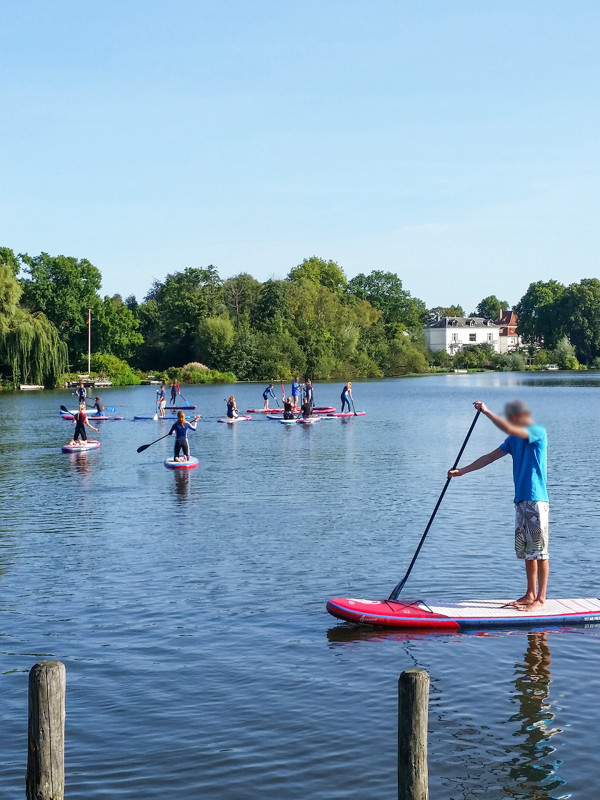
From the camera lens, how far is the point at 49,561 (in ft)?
55.8

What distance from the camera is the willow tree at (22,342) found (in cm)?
8056

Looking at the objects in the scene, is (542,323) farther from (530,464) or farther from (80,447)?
(530,464)

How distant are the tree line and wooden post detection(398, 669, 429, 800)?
77.4m

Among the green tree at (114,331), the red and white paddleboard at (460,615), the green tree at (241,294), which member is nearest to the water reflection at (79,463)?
the red and white paddleboard at (460,615)

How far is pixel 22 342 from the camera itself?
267 feet

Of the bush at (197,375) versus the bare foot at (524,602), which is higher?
Answer: the bush at (197,375)

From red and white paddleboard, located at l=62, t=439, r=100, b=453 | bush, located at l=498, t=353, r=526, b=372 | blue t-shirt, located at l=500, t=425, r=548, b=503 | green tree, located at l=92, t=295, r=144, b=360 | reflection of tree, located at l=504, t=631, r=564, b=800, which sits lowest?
reflection of tree, located at l=504, t=631, r=564, b=800

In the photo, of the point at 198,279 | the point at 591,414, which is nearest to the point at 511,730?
the point at 591,414

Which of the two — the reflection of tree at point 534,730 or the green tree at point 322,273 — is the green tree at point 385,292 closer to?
the green tree at point 322,273

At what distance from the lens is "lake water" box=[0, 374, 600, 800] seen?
28.7ft

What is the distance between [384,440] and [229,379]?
70886 millimetres

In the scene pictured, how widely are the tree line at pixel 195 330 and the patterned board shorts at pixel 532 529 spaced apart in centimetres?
7289

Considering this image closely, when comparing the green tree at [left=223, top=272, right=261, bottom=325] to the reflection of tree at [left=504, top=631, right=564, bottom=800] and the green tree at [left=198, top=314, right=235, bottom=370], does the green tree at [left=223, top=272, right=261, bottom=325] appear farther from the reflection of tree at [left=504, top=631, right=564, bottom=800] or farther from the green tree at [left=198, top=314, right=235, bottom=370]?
the reflection of tree at [left=504, top=631, right=564, bottom=800]

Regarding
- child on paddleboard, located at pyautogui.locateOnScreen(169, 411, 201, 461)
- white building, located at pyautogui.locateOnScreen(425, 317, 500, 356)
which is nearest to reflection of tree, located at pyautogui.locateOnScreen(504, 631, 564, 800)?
child on paddleboard, located at pyautogui.locateOnScreen(169, 411, 201, 461)
